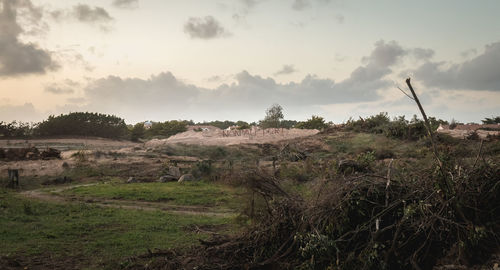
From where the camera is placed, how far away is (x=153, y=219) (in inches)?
517

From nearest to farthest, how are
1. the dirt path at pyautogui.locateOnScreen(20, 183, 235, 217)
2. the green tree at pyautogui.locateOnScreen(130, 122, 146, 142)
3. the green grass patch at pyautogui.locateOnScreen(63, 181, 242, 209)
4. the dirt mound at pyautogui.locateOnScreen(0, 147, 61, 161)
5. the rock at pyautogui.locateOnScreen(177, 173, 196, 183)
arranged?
1. the dirt path at pyautogui.locateOnScreen(20, 183, 235, 217)
2. the green grass patch at pyautogui.locateOnScreen(63, 181, 242, 209)
3. the rock at pyautogui.locateOnScreen(177, 173, 196, 183)
4. the dirt mound at pyautogui.locateOnScreen(0, 147, 61, 161)
5. the green tree at pyautogui.locateOnScreen(130, 122, 146, 142)

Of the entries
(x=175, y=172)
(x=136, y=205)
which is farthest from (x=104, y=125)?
(x=136, y=205)

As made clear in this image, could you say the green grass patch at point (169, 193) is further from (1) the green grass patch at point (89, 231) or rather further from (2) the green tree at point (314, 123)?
(2) the green tree at point (314, 123)

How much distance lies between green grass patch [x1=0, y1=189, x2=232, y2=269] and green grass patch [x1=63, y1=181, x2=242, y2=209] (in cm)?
274

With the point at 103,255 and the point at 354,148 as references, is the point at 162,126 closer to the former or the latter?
the point at 354,148

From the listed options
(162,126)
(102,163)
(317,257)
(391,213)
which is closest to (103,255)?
(317,257)

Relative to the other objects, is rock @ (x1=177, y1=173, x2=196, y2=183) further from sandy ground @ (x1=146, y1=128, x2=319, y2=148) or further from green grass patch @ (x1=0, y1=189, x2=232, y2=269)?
sandy ground @ (x1=146, y1=128, x2=319, y2=148)

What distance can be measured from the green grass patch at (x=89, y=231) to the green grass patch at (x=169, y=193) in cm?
274

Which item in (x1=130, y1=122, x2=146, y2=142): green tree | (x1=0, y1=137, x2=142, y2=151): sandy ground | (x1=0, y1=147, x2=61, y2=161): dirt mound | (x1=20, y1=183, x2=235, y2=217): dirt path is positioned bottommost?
(x1=20, y1=183, x2=235, y2=217): dirt path

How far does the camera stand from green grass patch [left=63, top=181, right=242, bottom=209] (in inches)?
671

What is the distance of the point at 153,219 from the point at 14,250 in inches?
174

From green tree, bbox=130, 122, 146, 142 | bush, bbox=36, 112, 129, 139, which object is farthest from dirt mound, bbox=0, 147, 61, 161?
green tree, bbox=130, 122, 146, 142

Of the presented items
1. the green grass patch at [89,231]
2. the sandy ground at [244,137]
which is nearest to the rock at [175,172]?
the green grass patch at [89,231]

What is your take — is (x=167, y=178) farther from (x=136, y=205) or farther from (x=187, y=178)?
(x=136, y=205)
